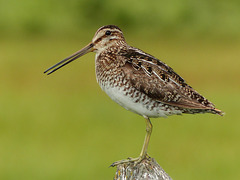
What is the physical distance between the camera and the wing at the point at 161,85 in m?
4.79

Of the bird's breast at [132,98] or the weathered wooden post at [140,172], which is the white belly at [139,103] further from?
the weathered wooden post at [140,172]

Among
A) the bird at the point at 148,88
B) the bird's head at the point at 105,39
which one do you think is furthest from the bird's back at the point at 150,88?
the bird's head at the point at 105,39

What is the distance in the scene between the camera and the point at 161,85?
4.80 meters

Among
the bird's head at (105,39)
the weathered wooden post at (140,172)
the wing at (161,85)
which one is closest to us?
the weathered wooden post at (140,172)

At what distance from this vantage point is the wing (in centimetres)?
479

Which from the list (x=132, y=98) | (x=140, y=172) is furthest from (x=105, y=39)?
(x=140, y=172)

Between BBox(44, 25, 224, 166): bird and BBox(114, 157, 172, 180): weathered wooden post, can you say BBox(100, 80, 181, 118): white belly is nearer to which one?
BBox(44, 25, 224, 166): bird

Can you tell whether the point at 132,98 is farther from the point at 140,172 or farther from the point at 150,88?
the point at 140,172

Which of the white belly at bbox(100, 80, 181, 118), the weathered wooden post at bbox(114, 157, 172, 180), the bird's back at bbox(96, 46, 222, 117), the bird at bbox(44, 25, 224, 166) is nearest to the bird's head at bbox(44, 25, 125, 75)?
the bird at bbox(44, 25, 224, 166)

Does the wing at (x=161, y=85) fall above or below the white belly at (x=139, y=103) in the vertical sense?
above

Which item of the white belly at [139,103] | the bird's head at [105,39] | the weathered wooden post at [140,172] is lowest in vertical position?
the weathered wooden post at [140,172]

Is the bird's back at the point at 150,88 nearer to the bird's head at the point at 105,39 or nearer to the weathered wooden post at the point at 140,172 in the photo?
the bird's head at the point at 105,39

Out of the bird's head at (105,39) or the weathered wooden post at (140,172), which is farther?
the bird's head at (105,39)

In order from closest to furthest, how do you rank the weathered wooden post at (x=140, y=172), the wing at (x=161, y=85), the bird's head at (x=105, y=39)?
the weathered wooden post at (x=140, y=172) → the wing at (x=161, y=85) → the bird's head at (x=105, y=39)
